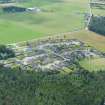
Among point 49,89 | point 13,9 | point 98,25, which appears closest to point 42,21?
point 98,25

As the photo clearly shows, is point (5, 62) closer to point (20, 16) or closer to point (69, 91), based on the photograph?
point (69, 91)

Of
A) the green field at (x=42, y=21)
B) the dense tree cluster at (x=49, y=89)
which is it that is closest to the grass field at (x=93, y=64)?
the dense tree cluster at (x=49, y=89)

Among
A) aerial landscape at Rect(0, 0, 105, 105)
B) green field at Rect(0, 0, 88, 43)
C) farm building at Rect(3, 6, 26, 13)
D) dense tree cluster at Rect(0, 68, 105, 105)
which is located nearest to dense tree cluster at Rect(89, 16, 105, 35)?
aerial landscape at Rect(0, 0, 105, 105)

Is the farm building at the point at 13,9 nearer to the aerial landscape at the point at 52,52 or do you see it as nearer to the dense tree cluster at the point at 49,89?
the aerial landscape at the point at 52,52

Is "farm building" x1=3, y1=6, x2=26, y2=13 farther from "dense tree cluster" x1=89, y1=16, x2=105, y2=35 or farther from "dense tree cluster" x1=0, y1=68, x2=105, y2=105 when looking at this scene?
"dense tree cluster" x1=0, y1=68, x2=105, y2=105

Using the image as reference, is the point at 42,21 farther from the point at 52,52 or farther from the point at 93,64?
the point at 93,64

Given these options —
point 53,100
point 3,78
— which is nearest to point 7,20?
point 3,78
